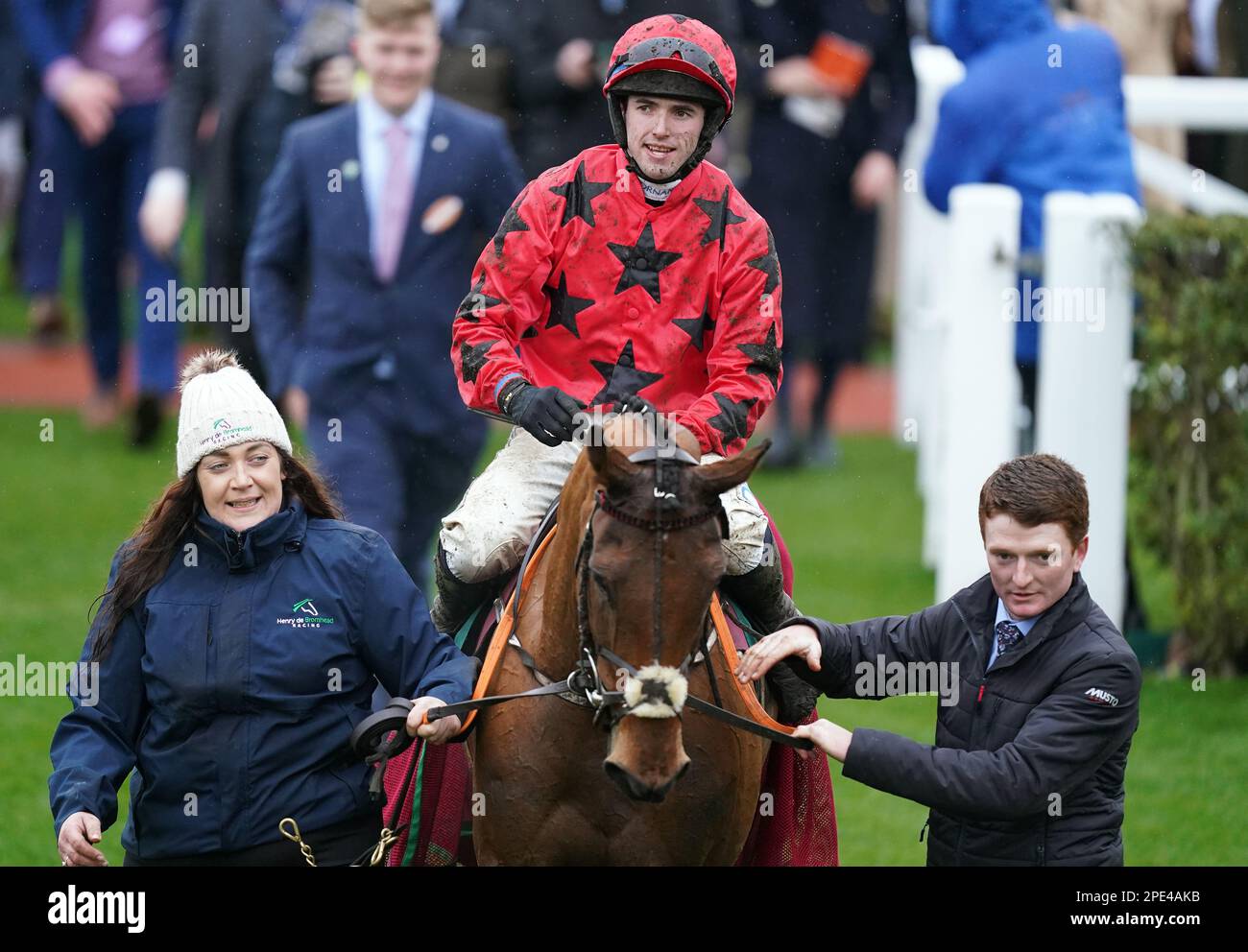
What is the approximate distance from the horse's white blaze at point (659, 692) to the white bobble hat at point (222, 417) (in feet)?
3.80

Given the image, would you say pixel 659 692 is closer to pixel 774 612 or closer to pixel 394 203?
pixel 774 612

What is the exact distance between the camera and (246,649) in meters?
4.43

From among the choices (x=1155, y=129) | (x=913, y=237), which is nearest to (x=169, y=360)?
(x=913, y=237)

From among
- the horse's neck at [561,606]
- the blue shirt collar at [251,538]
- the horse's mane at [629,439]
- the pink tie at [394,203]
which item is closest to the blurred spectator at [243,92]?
the pink tie at [394,203]

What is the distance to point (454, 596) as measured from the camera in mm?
4961

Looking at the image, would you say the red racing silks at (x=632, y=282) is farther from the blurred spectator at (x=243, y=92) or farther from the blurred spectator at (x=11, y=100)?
the blurred spectator at (x=11, y=100)

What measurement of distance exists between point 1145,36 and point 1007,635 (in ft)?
25.8

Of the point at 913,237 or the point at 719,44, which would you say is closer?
the point at 719,44

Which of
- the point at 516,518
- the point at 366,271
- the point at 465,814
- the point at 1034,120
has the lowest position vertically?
the point at 465,814

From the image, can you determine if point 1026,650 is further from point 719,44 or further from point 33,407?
point 33,407

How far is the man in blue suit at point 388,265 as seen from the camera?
790cm

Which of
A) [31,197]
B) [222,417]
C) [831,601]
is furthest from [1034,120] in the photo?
[31,197]

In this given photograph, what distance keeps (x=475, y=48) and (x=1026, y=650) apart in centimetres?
649

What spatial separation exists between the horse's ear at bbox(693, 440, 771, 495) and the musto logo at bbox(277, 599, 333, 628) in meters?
1.04
